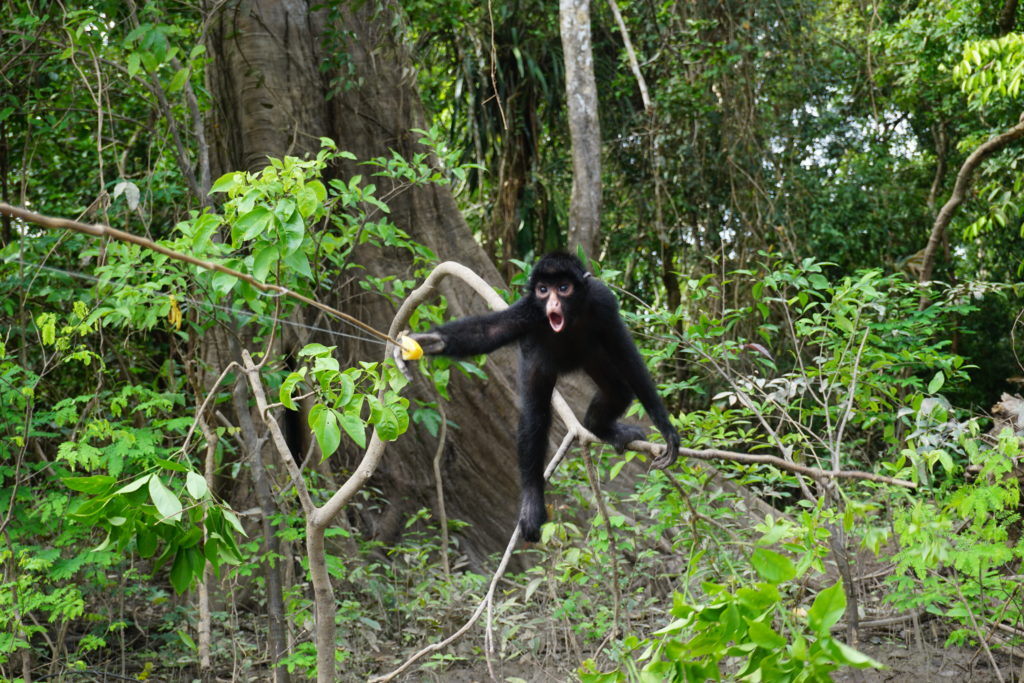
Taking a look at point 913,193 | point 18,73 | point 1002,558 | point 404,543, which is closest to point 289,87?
point 18,73

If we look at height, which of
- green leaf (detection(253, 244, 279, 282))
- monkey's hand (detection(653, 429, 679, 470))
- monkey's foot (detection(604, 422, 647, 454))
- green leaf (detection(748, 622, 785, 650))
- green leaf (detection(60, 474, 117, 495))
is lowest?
monkey's foot (detection(604, 422, 647, 454))

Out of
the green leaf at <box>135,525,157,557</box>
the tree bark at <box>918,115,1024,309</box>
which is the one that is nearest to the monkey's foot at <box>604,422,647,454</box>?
the green leaf at <box>135,525,157,557</box>

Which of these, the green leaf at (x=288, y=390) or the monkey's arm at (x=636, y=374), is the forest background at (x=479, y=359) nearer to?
the green leaf at (x=288, y=390)

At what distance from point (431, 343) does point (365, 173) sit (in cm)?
419

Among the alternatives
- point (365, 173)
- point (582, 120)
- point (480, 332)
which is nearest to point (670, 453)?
point (480, 332)

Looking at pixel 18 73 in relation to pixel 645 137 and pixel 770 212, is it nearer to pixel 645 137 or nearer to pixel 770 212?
pixel 645 137

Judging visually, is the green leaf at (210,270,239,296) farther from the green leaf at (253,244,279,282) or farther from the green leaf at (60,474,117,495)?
the green leaf at (60,474,117,495)

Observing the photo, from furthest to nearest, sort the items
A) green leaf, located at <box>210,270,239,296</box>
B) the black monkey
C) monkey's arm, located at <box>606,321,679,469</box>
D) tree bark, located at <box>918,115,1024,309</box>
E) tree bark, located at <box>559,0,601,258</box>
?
tree bark, located at <box>559,0,601,258</box> → tree bark, located at <box>918,115,1024,309</box> → monkey's arm, located at <box>606,321,679,469</box> → the black monkey → green leaf, located at <box>210,270,239,296</box>

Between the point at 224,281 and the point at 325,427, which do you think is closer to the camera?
the point at 325,427

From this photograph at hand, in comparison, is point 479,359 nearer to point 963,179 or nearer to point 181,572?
point 181,572

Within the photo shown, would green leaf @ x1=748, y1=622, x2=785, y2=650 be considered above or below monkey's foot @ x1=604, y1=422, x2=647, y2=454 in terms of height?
above

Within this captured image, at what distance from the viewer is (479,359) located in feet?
15.2

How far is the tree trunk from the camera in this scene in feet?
24.9

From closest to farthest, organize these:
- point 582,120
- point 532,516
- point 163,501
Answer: point 163,501, point 532,516, point 582,120
